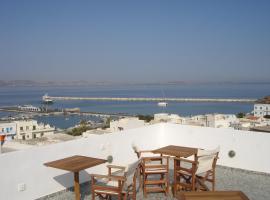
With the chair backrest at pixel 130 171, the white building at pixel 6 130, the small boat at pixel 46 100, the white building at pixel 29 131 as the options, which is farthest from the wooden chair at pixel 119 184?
the small boat at pixel 46 100

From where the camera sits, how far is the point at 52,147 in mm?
3803

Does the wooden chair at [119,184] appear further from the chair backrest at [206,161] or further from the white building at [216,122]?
the white building at [216,122]

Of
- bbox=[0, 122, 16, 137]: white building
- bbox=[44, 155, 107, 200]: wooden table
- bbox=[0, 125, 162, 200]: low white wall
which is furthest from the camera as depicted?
bbox=[0, 122, 16, 137]: white building

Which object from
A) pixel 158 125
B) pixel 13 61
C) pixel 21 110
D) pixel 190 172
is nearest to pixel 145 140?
pixel 158 125

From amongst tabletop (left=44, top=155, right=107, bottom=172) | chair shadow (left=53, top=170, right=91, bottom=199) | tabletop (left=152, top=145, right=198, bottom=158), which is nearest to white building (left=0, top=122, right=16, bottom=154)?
chair shadow (left=53, top=170, right=91, bottom=199)

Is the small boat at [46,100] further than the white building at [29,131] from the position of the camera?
Yes

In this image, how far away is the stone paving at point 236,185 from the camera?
3.67 m

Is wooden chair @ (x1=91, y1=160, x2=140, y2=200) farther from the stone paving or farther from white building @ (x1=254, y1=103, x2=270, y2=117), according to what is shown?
white building @ (x1=254, y1=103, x2=270, y2=117)

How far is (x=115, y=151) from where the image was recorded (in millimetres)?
→ 4836

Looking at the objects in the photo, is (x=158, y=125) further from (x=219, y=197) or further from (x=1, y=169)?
(x=219, y=197)

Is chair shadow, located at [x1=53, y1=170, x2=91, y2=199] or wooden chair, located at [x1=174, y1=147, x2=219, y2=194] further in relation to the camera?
chair shadow, located at [x1=53, y1=170, x2=91, y2=199]

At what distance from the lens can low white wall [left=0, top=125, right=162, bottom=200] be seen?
3.33 meters

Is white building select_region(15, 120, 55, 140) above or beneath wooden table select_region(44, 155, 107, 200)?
beneath

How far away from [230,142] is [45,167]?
122 inches
